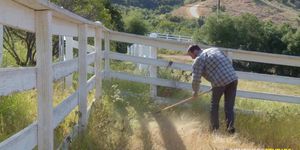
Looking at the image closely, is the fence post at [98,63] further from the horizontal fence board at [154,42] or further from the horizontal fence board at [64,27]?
the horizontal fence board at [64,27]

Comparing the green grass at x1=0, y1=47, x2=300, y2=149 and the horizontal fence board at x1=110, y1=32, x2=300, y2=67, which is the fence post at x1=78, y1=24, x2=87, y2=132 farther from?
the horizontal fence board at x1=110, y1=32, x2=300, y2=67

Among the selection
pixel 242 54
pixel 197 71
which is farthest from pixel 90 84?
pixel 242 54

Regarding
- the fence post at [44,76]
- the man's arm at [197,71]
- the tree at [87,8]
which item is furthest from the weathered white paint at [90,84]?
the tree at [87,8]

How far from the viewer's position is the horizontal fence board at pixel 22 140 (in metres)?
3.14

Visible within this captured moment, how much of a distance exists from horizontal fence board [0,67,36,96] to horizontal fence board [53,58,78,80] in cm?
85

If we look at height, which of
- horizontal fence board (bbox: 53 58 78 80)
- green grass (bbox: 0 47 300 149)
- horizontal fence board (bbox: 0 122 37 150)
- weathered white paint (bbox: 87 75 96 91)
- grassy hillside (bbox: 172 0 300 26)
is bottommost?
green grass (bbox: 0 47 300 149)

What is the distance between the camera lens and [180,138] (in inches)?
290

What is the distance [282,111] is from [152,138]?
2.69 m

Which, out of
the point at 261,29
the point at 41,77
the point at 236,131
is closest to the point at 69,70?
the point at 41,77

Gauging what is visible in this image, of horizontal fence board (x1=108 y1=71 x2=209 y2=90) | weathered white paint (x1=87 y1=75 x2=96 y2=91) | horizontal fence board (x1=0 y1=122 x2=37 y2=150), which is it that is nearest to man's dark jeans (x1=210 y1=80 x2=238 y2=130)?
horizontal fence board (x1=108 y1=71 x2=209 y2=90)

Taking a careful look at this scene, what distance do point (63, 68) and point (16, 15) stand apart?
5.79 feet

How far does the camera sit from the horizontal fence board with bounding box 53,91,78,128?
14.9 ft

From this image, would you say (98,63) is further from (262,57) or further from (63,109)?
(63,109)

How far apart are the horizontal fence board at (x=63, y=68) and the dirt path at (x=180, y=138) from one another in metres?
1.38
